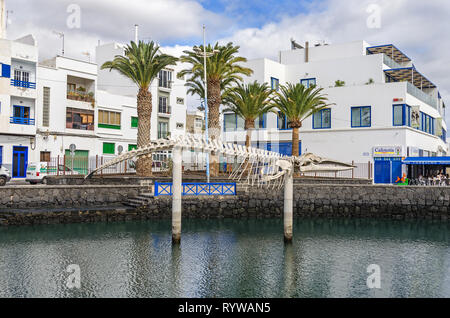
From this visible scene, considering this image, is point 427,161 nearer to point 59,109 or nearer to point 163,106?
point 163,106

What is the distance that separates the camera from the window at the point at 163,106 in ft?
182

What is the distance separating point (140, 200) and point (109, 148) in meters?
23.1

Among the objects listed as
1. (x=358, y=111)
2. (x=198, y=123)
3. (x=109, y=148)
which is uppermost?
(x=198, y=123)

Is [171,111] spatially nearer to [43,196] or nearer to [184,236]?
[43,196]

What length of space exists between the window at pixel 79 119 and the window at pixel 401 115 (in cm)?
3247

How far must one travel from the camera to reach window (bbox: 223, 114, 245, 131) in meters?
51.0

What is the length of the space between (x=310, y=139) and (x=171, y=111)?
68.6 feet

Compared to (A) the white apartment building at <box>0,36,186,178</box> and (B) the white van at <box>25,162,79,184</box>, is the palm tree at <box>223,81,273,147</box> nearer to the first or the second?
(A) the white apartment building at <box>0,36,186,178</box>

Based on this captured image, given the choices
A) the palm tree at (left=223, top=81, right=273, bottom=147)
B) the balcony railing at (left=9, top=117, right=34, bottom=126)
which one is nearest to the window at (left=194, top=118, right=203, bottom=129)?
the palm tree at (left=223, top=81, right=273, bottom=147)

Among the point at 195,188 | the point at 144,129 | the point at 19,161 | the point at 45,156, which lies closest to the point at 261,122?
the point at 144,129

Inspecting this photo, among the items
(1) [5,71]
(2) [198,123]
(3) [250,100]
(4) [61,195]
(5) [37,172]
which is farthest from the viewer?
(2) [198,123]

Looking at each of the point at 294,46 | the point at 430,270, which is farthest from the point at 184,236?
the point at 294,46

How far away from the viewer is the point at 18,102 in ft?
127

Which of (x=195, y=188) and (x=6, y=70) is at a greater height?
(x=6, y=70)
